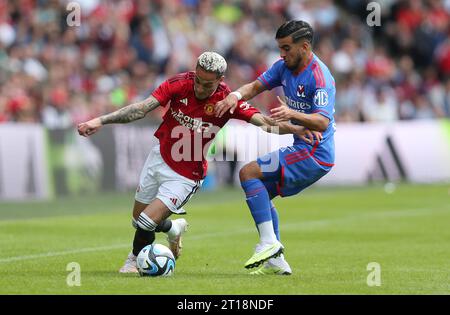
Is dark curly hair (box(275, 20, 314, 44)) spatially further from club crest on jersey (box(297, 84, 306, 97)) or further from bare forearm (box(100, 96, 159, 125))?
bare forearm (box(100, 96, 159, 125))

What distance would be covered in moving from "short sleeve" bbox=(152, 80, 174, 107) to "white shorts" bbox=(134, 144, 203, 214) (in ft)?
2.07

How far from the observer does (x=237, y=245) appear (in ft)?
44.4

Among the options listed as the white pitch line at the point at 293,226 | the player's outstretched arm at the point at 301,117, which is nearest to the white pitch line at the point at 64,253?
the white pitch line at the point at 293,226

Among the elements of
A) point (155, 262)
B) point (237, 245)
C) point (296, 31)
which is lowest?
point (237, 245)

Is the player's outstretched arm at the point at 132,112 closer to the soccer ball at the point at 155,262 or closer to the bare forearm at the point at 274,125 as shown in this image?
the bare forearm at the point at 274,125

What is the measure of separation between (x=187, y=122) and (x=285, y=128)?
103 centimetres

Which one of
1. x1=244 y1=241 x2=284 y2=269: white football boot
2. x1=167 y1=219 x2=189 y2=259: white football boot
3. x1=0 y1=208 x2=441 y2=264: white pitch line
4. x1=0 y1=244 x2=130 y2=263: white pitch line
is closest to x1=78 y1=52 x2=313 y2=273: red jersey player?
x1=167 y1=219 x2=189 y2=259: white football boot

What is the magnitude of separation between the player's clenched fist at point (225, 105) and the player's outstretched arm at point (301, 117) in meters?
0.49

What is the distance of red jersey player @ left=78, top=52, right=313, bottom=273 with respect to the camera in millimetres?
10367

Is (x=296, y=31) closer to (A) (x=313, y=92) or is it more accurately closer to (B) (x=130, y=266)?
(A) (x=313, y=92)

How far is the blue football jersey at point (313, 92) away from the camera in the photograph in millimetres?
10469

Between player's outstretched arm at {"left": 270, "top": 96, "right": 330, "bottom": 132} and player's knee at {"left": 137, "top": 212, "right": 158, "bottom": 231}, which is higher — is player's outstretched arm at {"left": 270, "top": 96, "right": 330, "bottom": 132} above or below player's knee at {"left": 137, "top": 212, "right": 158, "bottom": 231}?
above

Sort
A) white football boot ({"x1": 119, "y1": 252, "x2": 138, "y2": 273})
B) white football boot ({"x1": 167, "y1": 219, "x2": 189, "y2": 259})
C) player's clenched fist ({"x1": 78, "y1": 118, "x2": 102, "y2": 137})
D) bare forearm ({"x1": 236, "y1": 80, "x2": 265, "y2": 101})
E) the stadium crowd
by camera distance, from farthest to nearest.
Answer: the stadium crowd < white football boot ({"x1": 167, "y1": 219, "x2": 189, "y2": 259}) < bare forearm ({"x1": 236, "y1": 80, "x2": 265, "y2": 101}) < white football boot ({"x1": 119, "y1": 252, "x2": 138, "y2": 273}) < player's clenched fist ({"x1": 78, "y1": 118, "x2": 102, "y2": 137})

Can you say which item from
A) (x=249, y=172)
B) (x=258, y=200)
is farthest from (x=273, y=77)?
(x=258, y=200)
